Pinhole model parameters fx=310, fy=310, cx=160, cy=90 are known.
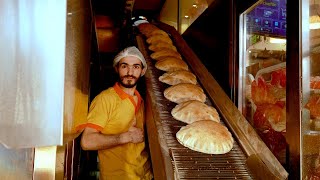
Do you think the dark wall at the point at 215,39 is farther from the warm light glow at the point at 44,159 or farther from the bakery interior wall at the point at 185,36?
the warm light glow at the point at 44,159

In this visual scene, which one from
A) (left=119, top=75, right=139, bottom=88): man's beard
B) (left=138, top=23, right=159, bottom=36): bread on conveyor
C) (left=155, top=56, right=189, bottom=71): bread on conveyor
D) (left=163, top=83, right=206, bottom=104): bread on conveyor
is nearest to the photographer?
(left=163, top=83, right=206, bottom=104): bread on conveyor

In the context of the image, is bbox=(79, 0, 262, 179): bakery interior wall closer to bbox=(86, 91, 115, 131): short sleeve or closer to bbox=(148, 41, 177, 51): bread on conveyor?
bbox=(148, 41, 177, 51): bread on conveyor

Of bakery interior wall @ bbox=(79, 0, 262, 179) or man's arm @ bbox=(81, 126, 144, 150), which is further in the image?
bakery interior wall @ bbox=(79, 0, 262, 179)

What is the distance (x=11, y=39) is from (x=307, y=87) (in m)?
1.54

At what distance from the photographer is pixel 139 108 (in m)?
2.44

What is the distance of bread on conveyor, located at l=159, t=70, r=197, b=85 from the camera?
8.45ft

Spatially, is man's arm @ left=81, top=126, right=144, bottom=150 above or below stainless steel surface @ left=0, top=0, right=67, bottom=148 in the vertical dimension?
below

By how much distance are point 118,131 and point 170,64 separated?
0.84 meters

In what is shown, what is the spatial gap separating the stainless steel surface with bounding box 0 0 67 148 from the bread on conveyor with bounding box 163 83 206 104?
1.58 meters

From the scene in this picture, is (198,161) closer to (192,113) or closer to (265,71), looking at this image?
(192,113)

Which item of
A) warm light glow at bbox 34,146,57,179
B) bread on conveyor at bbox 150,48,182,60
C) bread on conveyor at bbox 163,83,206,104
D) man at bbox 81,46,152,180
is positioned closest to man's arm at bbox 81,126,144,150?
man at bbox 81,46,152,180

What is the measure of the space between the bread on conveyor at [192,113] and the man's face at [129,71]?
0.47 meters

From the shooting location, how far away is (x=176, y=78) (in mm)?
2578

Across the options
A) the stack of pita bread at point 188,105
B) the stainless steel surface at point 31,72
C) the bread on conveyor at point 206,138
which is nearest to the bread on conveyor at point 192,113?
the stack of pita bread at point 188,105
